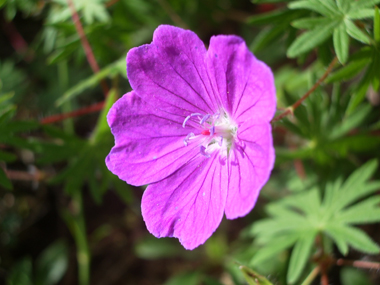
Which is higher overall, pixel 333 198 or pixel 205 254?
pixel 333 198

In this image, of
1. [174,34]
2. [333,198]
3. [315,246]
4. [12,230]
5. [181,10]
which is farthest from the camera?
[12,230]

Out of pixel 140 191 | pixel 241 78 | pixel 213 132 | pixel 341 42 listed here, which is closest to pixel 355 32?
pixel 341 42

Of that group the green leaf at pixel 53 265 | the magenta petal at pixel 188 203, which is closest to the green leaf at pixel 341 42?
the magenta petal at pixel 188 203

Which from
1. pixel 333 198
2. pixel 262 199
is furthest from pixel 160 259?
pixel 333 198

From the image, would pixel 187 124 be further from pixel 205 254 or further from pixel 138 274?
pixel 138 274

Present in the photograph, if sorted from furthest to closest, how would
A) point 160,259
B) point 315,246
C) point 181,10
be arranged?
point 160,259
point 181,10
point 315,246

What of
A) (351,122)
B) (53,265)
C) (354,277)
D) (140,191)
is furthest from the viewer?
(140,191)

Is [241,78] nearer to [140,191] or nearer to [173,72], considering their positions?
[173,72]

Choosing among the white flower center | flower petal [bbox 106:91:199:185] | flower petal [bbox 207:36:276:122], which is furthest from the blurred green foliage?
flower petal [bbox 106:91:199:185]
